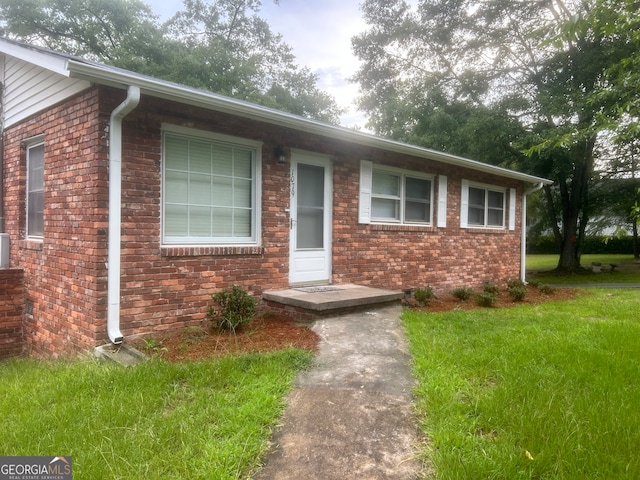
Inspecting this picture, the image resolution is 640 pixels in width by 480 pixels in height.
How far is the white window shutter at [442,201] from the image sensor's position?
325 inches

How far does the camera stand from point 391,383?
330 cm

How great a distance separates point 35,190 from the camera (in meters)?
5.85

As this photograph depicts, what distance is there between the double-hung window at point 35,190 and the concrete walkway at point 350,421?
442 cm

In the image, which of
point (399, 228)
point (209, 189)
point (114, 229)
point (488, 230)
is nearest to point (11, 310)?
point (114, 229)

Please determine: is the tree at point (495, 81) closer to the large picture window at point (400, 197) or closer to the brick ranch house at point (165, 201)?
the large picture window at point (400, 197)

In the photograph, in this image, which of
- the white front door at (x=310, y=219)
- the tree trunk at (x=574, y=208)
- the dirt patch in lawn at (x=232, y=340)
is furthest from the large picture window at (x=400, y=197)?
the tree trunk at (x=574, y=208)

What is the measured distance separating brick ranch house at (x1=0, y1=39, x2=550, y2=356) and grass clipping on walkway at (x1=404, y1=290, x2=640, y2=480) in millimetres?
2133

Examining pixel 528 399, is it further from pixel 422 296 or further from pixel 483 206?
pixel 483 206

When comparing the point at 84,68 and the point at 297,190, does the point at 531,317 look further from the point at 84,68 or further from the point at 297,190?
the point at 84,68

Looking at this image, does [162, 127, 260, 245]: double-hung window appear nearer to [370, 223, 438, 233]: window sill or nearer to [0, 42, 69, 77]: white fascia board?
[0, 42, 69, 77]: white fascia board

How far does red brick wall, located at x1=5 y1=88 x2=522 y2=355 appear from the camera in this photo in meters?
4.44

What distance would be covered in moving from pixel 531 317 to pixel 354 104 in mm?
15558

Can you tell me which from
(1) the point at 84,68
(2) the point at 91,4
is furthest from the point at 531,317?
(2) the point at 91,4

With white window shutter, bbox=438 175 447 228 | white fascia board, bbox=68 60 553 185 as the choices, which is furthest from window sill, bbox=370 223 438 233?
white fascia board, bbox=68 60 553 185
